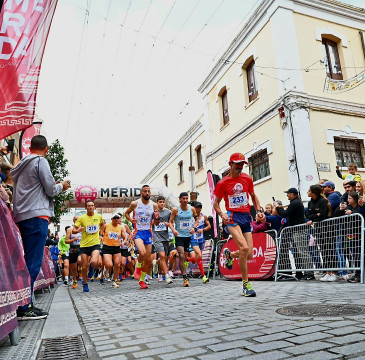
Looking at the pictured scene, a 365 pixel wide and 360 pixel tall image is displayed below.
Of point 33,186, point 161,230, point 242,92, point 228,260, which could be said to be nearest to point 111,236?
point 161,230

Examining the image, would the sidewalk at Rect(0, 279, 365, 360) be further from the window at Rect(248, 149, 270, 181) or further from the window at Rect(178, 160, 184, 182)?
the window at Rect(178, 160, 184, 182)

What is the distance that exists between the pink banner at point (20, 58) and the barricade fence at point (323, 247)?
554cm

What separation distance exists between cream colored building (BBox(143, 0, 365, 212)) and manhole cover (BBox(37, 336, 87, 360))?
11.0 m

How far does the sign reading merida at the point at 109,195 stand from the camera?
59.4 ft

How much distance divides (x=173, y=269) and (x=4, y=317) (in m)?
10.2

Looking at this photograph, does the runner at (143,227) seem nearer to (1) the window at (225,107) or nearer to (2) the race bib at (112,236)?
(2) the race bib at (112,236)

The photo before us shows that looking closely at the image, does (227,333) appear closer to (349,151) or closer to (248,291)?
(248,291)

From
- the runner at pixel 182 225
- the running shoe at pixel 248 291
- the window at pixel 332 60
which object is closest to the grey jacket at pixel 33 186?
the running shoe at pixel 248 291

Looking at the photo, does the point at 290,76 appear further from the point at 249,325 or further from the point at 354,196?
the point at 249,325

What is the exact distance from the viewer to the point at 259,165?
50.7 ft

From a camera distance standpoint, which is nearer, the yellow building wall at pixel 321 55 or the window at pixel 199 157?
the yellow building wall at pixel 321 55

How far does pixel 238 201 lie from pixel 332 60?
12.3m

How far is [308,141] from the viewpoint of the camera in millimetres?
13211

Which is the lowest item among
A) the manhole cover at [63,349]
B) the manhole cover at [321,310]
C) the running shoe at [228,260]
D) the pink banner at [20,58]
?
the manhole cover at [63,349]
